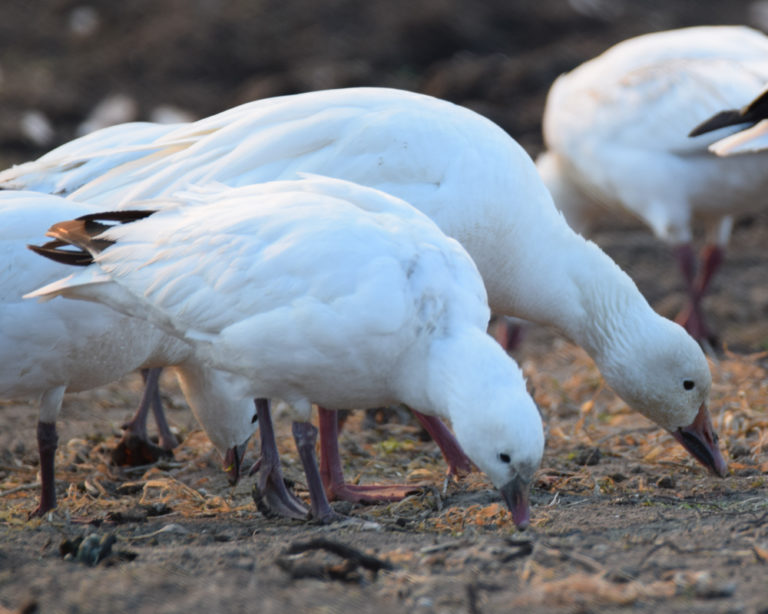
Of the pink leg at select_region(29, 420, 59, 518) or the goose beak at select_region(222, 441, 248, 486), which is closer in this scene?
the pink leg at select_region(29, 420, 59, 518)

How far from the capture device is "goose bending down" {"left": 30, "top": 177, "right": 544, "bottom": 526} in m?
3.42

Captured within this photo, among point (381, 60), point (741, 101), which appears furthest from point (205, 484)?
point (381, 60)

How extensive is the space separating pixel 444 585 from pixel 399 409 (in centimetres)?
290

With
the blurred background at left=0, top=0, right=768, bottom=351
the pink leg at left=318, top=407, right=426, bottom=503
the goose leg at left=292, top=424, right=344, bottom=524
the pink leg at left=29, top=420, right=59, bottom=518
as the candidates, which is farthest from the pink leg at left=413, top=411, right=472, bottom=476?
the blurred background at left=0, top=0, right=768, bottom=351

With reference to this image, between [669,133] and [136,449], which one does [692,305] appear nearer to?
[669,133]

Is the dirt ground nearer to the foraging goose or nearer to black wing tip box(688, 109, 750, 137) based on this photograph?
the foraging goose

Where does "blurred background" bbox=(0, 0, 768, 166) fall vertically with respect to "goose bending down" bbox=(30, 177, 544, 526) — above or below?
below

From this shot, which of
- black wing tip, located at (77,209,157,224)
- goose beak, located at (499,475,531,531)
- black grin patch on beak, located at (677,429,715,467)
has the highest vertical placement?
black wing tip, located at (77,209,157,224)

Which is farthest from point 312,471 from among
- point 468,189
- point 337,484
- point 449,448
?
point 468,189

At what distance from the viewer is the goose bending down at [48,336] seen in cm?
406

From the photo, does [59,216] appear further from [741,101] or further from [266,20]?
[266,20]

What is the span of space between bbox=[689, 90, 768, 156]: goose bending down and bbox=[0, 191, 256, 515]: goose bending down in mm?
3084

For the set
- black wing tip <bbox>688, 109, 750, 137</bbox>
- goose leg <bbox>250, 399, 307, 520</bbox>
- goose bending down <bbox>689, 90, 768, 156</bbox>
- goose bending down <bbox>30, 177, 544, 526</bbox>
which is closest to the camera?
goose bending down <bbox>30, 177, 544, 526</bbox>

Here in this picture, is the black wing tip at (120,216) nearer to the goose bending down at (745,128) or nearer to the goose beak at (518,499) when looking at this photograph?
the goose beak at (518,499)
